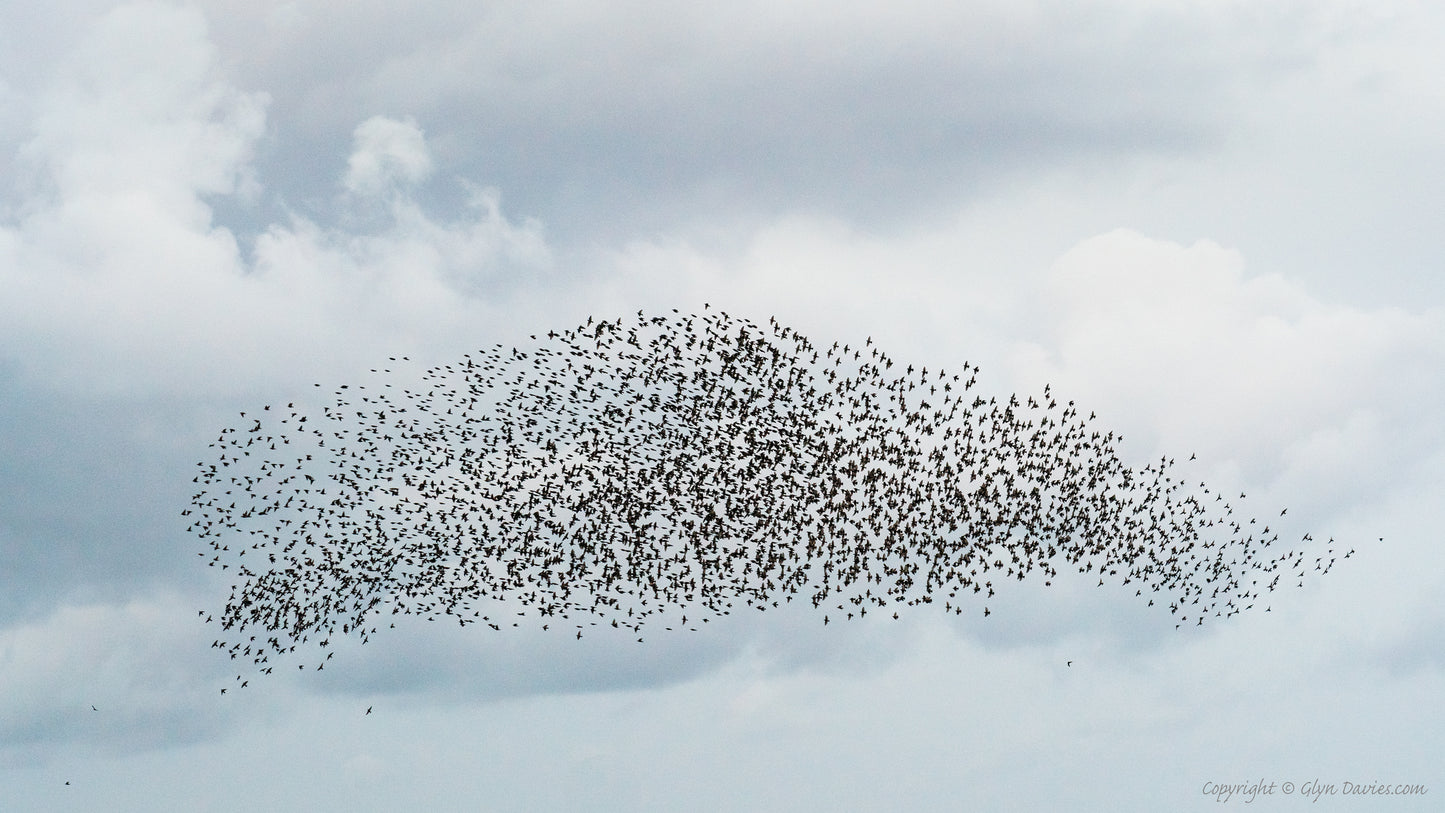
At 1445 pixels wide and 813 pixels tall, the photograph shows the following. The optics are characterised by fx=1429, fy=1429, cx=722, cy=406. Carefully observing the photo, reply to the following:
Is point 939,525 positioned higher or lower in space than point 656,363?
lower

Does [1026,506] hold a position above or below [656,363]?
below

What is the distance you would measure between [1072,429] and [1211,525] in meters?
12.2

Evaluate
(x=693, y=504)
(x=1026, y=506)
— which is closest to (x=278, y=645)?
(x=693, y=504)

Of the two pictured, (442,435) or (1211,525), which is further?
(1211,525)

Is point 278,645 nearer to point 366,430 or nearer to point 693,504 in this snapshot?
point 366,430

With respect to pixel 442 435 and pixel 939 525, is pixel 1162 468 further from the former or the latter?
pixel 442 435

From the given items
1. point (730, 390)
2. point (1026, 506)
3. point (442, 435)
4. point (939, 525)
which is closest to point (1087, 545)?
point (1026, 506)

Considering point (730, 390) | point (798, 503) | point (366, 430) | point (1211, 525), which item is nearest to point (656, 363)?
point (730, 390)

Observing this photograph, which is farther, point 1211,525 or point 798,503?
point 1211,525

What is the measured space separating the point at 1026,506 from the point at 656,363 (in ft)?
82.8

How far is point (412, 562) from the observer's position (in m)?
84.9

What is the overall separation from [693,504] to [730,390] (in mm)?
7079

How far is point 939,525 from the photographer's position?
85.0 meters

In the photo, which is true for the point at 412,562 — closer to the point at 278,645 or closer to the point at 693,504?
the point at 278,645
